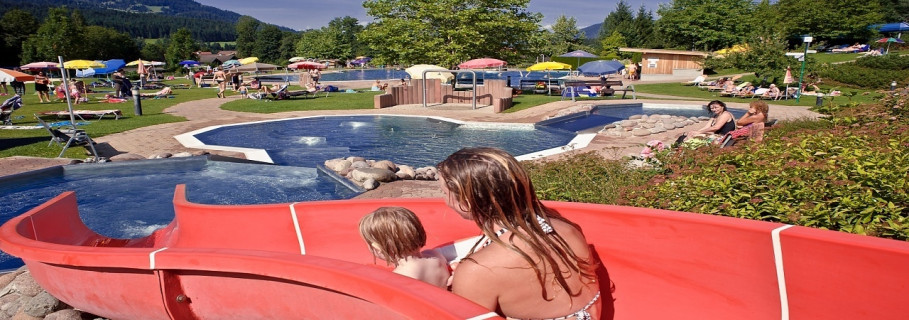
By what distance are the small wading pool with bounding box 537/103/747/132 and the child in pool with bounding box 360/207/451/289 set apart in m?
13.3

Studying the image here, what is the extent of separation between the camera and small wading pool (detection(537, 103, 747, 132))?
16353 millimetres

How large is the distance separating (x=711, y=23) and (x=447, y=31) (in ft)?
113

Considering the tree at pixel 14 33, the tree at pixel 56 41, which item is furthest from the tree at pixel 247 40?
the tree at pixel 56 41

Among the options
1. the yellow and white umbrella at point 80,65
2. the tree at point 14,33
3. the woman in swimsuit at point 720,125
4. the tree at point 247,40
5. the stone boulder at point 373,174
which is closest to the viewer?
the stone boulder at point 373,174

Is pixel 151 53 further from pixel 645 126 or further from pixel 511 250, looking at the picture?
pixel 511 250

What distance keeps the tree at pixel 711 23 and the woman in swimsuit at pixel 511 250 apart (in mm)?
52416

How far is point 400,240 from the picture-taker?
8.87ft

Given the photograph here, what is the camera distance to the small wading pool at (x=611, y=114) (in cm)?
1635

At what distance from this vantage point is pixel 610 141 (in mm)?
12961

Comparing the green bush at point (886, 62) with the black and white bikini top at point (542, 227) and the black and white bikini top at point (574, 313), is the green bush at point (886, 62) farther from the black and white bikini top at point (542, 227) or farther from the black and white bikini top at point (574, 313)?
the black and white bikini top at point (542, 227)

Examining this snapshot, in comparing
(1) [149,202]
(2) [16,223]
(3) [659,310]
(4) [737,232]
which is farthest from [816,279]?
(1) [149,202]

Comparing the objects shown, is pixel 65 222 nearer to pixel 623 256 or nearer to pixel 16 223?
pixel 16 223

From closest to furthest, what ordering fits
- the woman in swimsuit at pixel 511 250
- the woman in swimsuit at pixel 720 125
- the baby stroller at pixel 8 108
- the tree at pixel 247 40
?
1. the woman in swimsuit at pixel 511 250
2. the woman in swimsuit at pixel 720 125
3. the baby stroller at pixel 8 108
4. the tree at pixel 247 40

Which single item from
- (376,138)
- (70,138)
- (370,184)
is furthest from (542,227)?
(376,138)
